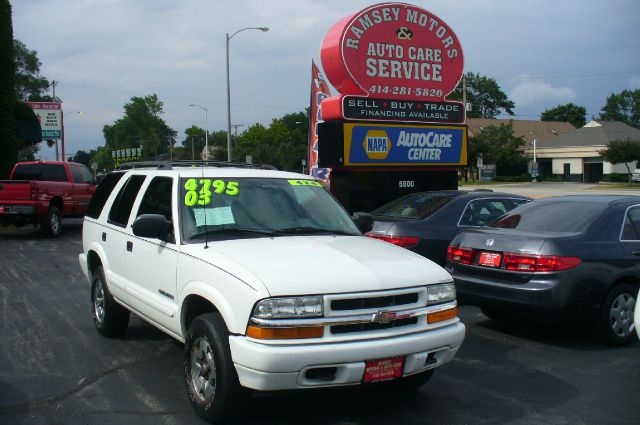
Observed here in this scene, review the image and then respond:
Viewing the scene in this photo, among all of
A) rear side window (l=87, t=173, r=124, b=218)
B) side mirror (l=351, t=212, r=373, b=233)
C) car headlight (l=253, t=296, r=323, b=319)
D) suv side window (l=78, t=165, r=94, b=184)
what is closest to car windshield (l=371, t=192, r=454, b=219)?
side mirror (l=351, t=212, r=373, b=233)

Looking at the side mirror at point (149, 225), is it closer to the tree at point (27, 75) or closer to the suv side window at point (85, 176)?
the suv side window at point (85, 176)

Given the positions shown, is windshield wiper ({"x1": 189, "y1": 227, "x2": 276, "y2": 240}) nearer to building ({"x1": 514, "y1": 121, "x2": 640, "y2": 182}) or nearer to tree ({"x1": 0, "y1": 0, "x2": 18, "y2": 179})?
tree ({"x1": 0, "y1": 0, "x2": 18, "y2": 179})

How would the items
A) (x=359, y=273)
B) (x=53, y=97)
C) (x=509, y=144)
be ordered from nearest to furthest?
(x=359, y=273) → (x=509, y=144) → (x=53, y=97)

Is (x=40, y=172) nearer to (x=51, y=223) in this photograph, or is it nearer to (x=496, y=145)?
(x=51, y=223)

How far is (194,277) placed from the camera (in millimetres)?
4660

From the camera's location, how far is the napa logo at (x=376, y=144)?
41.2 feet

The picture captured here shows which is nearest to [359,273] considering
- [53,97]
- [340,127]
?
[340,127]

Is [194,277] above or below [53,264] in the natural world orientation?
above

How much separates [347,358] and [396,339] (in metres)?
0.38

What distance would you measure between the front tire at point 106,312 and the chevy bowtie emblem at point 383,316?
3.39 meters

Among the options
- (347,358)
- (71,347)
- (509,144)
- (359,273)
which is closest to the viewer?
(347,358)

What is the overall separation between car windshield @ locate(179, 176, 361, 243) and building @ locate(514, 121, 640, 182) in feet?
210

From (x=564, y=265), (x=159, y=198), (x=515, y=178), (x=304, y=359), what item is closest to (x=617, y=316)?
(x=564, y=265)

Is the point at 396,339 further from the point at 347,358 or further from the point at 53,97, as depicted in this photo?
the point at 53,97
